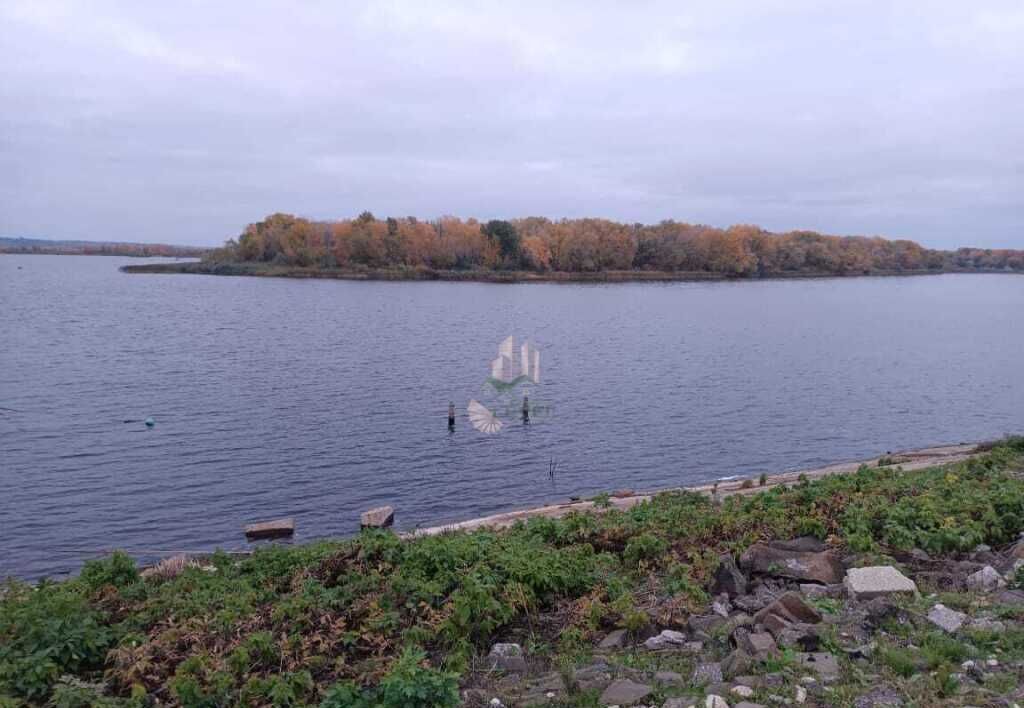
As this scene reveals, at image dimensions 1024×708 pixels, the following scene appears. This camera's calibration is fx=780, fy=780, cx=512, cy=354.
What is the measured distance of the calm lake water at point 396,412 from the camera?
843 inches

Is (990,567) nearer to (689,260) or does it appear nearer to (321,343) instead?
(321,343)

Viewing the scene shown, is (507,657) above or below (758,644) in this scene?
below

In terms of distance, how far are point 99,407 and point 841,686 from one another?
103 ft

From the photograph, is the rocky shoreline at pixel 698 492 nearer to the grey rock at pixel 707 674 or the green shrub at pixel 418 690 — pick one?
the grey rock at pixel 707 674

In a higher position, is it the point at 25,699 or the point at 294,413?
the point at 25,699

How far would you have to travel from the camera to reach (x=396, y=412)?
31.9 metres

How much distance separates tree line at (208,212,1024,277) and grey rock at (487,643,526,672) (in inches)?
5259

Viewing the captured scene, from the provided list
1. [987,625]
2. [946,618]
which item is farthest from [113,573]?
[987,625]

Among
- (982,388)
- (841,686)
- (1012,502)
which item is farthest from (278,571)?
(982,388)

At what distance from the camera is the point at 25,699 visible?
6.76 m

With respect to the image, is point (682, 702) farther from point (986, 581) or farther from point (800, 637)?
point (986, 581)

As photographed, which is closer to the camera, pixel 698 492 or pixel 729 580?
pixel 729 580

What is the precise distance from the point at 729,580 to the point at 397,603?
3689 millimetres

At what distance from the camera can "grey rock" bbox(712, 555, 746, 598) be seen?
8.62 meters
